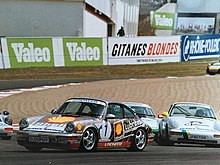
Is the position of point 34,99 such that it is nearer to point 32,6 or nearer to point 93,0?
point 32,6

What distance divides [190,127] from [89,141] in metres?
3.61

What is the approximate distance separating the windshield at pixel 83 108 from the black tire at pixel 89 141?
23.6 inches

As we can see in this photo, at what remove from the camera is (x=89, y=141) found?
1137 cm

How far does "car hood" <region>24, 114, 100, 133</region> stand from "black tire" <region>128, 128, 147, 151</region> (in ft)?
4.14

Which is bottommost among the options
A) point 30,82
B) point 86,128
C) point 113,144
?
point 30,82

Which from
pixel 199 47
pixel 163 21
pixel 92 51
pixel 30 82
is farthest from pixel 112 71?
pixel 163 21

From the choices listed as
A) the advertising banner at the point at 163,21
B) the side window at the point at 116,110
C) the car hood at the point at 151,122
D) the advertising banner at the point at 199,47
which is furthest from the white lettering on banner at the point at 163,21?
the side window at the point at 116,110

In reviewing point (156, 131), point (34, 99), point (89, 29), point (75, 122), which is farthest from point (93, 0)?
point (75, 122)

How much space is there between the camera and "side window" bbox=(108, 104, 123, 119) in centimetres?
1233

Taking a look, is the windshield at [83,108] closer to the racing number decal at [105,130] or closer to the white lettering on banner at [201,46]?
the racing number decal at [105,130]

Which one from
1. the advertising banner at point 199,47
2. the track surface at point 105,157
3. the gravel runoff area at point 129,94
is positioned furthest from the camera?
the advertising banner at point 199,47

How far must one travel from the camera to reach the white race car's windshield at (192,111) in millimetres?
15414

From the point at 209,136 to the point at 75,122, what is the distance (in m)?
4.02

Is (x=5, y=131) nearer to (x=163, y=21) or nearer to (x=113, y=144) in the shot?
(x=113, y=144)
